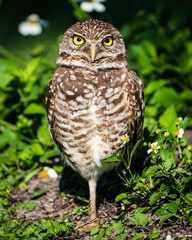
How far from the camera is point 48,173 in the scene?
353cm

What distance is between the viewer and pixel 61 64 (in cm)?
294

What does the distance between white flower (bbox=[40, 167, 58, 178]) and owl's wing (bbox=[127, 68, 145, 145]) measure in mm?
892

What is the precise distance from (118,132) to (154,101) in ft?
3.77

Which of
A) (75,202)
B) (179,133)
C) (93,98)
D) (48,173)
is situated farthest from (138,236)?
(48,173)

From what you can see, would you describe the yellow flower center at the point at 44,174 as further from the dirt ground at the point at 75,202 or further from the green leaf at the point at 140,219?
the green leaf at the point at 140,219

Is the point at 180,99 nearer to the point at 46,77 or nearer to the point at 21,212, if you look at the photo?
the point at 46,77

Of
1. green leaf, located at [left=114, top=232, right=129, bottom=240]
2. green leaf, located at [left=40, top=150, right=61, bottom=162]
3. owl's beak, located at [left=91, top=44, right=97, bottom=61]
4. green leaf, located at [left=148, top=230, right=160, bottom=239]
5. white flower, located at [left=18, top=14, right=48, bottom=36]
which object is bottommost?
green leaf, located at [left=114, top=232, right=129, bottom=240]

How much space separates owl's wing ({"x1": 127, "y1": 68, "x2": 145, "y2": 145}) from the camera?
2754mm

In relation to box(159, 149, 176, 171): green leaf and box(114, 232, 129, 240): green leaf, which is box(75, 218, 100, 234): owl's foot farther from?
box(159, 149, 176, 171): green leaf

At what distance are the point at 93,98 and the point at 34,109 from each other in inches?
53.7

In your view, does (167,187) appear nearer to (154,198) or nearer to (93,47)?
(154,198)

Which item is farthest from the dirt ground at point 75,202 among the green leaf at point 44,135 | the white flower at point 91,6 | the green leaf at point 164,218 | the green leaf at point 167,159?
the white flower at point 91,6

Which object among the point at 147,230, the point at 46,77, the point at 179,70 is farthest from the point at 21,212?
the point at 179,70

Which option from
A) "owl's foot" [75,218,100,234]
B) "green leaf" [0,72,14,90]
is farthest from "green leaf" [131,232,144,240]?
"green leaf" [0,72,14,90]
